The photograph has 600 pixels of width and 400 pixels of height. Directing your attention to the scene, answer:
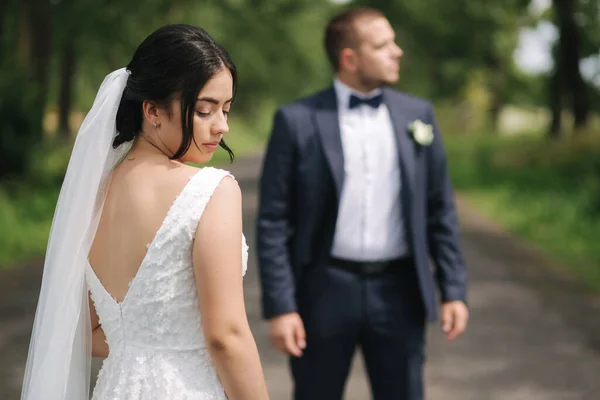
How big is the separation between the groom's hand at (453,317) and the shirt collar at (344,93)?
3.24 feet

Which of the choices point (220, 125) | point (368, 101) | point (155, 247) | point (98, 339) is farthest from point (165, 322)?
point (368, 101)

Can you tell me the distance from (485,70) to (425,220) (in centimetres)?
5083

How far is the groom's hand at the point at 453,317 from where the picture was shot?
4.26 m

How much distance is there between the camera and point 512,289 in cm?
1080

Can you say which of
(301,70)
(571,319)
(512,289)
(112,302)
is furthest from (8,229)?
(301,70)

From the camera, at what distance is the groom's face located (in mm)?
4203

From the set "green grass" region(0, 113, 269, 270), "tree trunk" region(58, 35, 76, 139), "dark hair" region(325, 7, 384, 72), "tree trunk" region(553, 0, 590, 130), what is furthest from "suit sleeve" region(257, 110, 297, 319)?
"tree trunk" region(58, 35, 76, 139)

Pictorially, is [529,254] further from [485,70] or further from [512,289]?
[485,70]

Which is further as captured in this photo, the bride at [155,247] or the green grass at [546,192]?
the green grass at [546,192]

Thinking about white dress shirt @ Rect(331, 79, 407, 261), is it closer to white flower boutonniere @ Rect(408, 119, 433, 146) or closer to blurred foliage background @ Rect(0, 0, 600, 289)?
white flower boutonniere @ Rect(408, 119, 433, 146)

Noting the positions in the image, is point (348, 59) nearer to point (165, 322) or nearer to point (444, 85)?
point (165, 322)

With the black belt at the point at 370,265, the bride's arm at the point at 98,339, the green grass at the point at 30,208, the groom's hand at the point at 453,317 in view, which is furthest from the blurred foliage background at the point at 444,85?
the bride's arm at the point at 98,339

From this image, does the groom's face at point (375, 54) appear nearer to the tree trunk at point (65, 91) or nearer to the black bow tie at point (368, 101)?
the black bow tie at point (368, 101)

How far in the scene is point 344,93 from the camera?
169 inches
